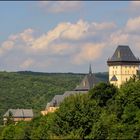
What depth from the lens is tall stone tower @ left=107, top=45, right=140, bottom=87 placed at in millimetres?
185000

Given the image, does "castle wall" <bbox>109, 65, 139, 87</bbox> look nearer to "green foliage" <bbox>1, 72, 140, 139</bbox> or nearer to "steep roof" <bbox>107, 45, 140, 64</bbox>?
"steep roof" <bbox>107, 45, 140, 64</bbox>

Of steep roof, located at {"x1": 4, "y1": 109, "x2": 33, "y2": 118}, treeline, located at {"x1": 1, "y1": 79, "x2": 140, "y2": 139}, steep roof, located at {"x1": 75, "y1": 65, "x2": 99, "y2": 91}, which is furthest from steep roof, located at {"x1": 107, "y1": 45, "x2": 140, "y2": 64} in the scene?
treeline, located at {"x1": 1, "y1": 79, "x2": 140, "y2": 139}

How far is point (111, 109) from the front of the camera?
103m

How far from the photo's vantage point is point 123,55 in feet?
609

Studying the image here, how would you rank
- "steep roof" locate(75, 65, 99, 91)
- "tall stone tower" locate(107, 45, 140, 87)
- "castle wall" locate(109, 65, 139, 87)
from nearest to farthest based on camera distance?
"steep roof" locate(75, 65, 99, 91), "tall stone tower" locate(107, 45, 140, 87), "castle wall" locate(109, 65, 139, 87)

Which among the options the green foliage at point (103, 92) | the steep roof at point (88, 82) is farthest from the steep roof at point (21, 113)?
the green foliage at point (103, 92)

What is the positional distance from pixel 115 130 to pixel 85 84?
9832 centimetres

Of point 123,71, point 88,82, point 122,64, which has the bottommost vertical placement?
point 88,82

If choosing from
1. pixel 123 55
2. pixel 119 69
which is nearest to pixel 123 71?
pixel 119 69

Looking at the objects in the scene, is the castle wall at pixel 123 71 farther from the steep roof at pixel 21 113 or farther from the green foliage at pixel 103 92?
the green foliage at pixel 103 92

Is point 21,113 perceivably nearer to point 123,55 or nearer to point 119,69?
point 119,69

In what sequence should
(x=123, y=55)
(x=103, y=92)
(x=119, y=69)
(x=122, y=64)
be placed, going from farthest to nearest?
(x=119, y=69) < (x=122, y=64) < (x=123, y=55) < (x=103, y=92)

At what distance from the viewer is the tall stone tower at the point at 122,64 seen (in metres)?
185

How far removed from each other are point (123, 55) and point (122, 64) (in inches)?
105
